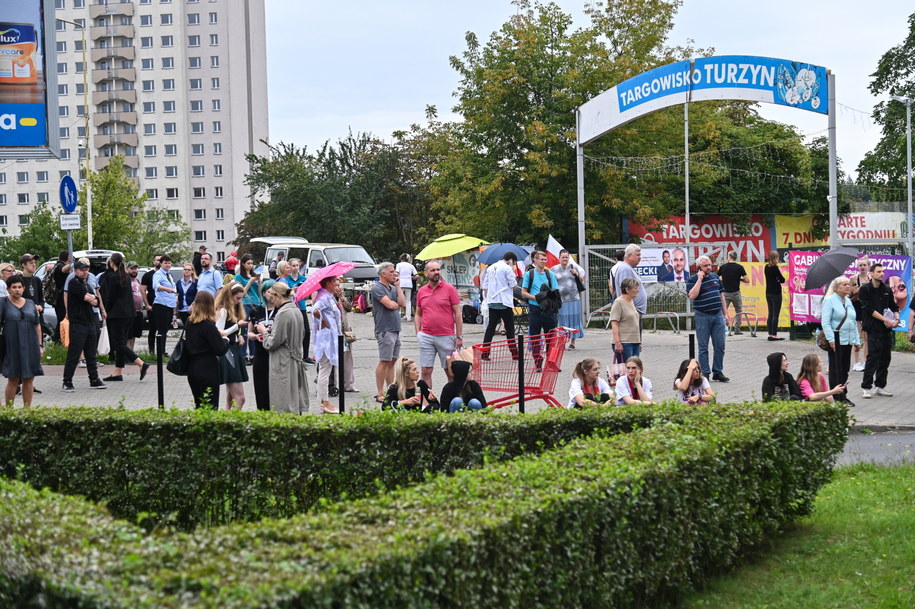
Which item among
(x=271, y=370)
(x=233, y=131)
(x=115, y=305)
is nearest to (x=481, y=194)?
(x=115, y=305)

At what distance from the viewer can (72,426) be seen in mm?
7984

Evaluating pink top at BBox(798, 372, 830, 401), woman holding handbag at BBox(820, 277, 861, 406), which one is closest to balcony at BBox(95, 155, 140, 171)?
woman holding handbag at BBox(820, 277, 861, 406)

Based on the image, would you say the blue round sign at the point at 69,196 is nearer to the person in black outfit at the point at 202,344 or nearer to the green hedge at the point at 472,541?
the person in black outfit at the point at 202,344

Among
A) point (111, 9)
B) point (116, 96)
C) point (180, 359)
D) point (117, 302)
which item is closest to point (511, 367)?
point (180, 359)

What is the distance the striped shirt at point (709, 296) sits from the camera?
50.4ft

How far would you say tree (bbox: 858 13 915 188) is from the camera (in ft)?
188

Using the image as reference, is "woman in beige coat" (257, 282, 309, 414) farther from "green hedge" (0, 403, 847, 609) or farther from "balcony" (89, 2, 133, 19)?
"balcony" (89, 2, 133, 19)

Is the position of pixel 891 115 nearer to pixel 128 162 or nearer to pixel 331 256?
pixel 331 256

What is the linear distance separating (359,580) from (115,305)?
13.4 m

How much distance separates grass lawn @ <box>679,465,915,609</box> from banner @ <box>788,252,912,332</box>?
406 inches

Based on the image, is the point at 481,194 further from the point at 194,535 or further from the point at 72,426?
the point at 194,535

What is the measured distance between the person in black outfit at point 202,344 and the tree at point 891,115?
173 feet

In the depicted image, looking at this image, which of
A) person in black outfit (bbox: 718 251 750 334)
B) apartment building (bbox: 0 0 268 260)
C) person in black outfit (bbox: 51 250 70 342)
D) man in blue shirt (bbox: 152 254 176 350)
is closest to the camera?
person in black outfit (bbox: 51 250 70 342)

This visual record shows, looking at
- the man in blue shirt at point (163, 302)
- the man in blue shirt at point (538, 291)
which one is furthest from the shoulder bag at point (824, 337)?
the man in blue shirt at point (163, 302)
